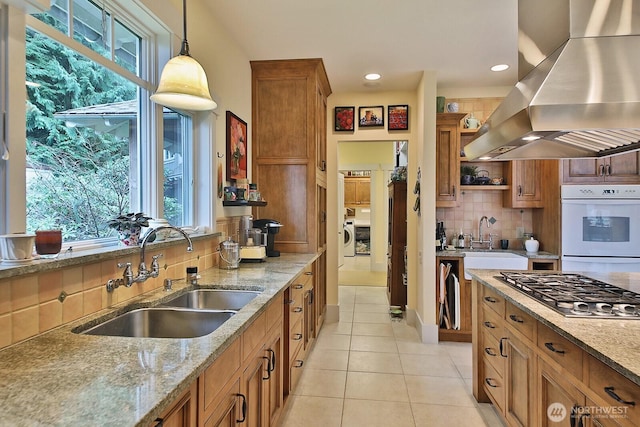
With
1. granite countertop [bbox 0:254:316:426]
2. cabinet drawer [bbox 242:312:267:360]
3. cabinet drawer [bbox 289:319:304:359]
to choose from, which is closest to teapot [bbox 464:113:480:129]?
cabinet drawer [bbox 289:319:304:359]

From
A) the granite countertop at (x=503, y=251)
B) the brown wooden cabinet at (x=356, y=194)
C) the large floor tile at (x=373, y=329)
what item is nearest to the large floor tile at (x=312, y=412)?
the large floor tile at (x=373, y=329)

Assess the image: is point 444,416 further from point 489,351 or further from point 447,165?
point 447,165

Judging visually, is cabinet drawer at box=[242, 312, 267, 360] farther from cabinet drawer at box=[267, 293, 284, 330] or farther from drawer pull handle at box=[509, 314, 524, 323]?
drawer pull handle at box=[509, 314, 524, 323]

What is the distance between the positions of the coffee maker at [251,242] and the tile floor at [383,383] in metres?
1.02

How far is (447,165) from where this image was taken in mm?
Answer: 3824

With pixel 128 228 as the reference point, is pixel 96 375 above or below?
below

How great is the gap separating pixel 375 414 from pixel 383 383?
1.42 ft

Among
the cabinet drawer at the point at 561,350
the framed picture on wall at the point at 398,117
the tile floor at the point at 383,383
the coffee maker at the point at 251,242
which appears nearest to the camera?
the cabinet drawer at the point at 561,350

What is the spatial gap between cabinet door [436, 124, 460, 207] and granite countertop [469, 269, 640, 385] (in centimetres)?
214

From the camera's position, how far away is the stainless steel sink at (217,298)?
6.31ft

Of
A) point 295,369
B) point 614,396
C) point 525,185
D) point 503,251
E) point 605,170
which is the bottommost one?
point 295,369

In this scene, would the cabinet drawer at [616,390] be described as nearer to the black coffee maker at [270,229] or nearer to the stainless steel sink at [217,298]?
the stainless steel sink at [217,298]

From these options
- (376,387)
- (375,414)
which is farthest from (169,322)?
(376,387)

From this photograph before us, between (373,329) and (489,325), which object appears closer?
(489,325)
